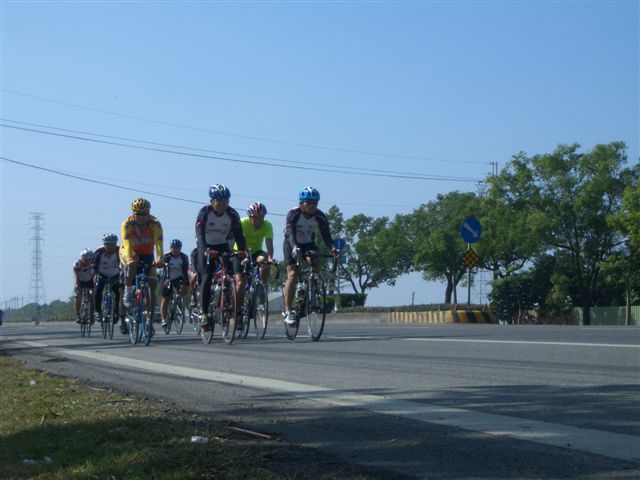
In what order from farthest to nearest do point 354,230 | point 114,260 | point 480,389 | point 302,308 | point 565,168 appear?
point 354,230
point 565,168
point 114,260
point 302,308
point 480,389

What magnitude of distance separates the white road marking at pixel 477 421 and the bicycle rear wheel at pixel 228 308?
5.31 m

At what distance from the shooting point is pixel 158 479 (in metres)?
4.38

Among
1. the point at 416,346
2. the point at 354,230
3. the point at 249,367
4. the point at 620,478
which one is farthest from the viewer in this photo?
the point at 354,230

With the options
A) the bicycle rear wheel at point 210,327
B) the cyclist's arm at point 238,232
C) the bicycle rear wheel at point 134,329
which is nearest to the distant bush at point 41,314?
the bicycle rear wheel at point 134,329

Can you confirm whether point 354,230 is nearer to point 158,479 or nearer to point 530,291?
point 530,291

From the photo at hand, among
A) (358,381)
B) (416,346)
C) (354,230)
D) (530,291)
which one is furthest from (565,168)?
(358,381)

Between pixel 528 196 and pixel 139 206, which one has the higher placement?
pixel 528 196

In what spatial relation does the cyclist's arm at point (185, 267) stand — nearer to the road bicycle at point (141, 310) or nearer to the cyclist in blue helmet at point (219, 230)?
the road bicycle at point (141, 310)

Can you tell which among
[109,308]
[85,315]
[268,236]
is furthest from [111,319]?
[268,236]

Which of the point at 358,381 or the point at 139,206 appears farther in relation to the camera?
the point at 139,206

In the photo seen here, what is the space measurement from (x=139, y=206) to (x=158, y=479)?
428 inches

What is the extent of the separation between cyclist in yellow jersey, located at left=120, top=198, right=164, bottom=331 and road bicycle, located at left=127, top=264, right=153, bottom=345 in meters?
0.08

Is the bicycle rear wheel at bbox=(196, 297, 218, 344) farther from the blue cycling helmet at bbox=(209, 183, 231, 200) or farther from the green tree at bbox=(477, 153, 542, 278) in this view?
the green tree at bbox=(477, 153, 542, 278)

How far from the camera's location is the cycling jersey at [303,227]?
13297 mm
